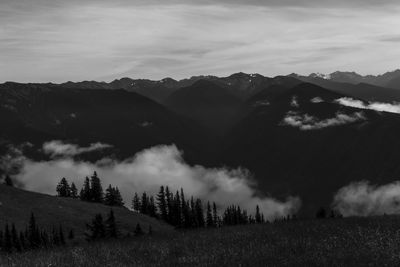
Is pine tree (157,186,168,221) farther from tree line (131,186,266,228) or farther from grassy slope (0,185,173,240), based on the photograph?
grassy slope (0,185,173,240)

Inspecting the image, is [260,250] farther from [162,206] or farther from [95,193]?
[95,193]

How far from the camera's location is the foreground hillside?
1442 cm

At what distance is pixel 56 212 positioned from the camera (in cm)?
16012

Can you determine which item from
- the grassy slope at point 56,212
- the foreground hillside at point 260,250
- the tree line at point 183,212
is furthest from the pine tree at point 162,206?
the foreground hillside at point 260,250

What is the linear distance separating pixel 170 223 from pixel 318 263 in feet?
546

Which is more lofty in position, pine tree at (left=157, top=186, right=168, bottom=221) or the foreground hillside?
the foreground hillside

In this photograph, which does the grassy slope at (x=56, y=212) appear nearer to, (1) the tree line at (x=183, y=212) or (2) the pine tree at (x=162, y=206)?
(1) the tree line at (x=183, y=212)

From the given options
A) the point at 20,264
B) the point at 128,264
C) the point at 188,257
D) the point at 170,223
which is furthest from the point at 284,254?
the point at 170,223

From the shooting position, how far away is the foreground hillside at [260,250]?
1442cm

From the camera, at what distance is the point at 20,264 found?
16.5 m

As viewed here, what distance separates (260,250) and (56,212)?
152m

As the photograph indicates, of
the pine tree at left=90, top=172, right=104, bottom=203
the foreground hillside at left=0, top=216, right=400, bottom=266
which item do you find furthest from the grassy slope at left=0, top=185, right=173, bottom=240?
the foreground hillside at left=0, top=216, right=400, bottom=266

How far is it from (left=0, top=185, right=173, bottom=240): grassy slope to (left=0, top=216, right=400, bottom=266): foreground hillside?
127m

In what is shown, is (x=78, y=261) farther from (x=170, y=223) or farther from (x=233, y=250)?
(x=170, y=223)
